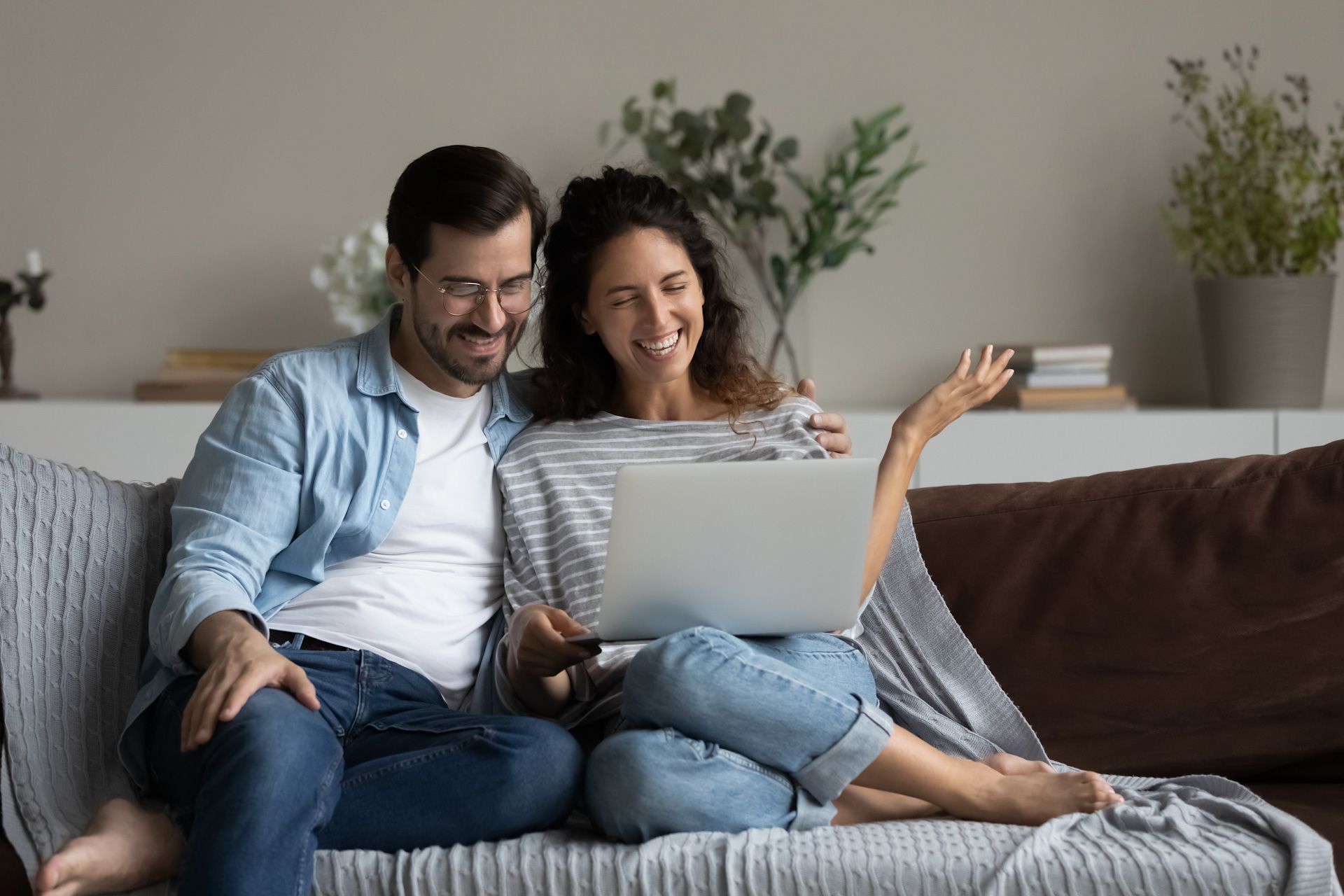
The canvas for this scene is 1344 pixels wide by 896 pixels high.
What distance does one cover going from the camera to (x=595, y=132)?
3430 mm

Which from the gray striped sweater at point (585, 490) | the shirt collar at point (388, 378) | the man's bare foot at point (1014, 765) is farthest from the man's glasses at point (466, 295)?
the man's bare foot at point (1014, 765)

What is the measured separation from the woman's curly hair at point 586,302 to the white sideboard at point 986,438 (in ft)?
3.42

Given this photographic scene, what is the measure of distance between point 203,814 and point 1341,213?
3.03m

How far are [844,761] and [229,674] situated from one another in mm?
693

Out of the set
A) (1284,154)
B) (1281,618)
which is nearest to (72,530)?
(1281,618)

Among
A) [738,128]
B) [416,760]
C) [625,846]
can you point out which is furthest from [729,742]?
[738,128]

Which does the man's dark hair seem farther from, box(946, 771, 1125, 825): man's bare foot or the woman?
box(946, 771, 1125, 825): man's bare foot

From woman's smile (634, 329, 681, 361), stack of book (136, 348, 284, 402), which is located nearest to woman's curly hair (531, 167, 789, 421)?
woman's smile (634, 329, 681, 361)

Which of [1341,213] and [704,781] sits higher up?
[1341,213]

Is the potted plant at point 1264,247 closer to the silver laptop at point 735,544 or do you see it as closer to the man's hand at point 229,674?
the silver laptop at point 735,544

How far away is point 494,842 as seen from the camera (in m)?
1.49

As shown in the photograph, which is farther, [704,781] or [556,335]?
[556,335]

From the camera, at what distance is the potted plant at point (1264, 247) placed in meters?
3.06

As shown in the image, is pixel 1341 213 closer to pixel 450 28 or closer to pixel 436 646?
pixel 450 28
